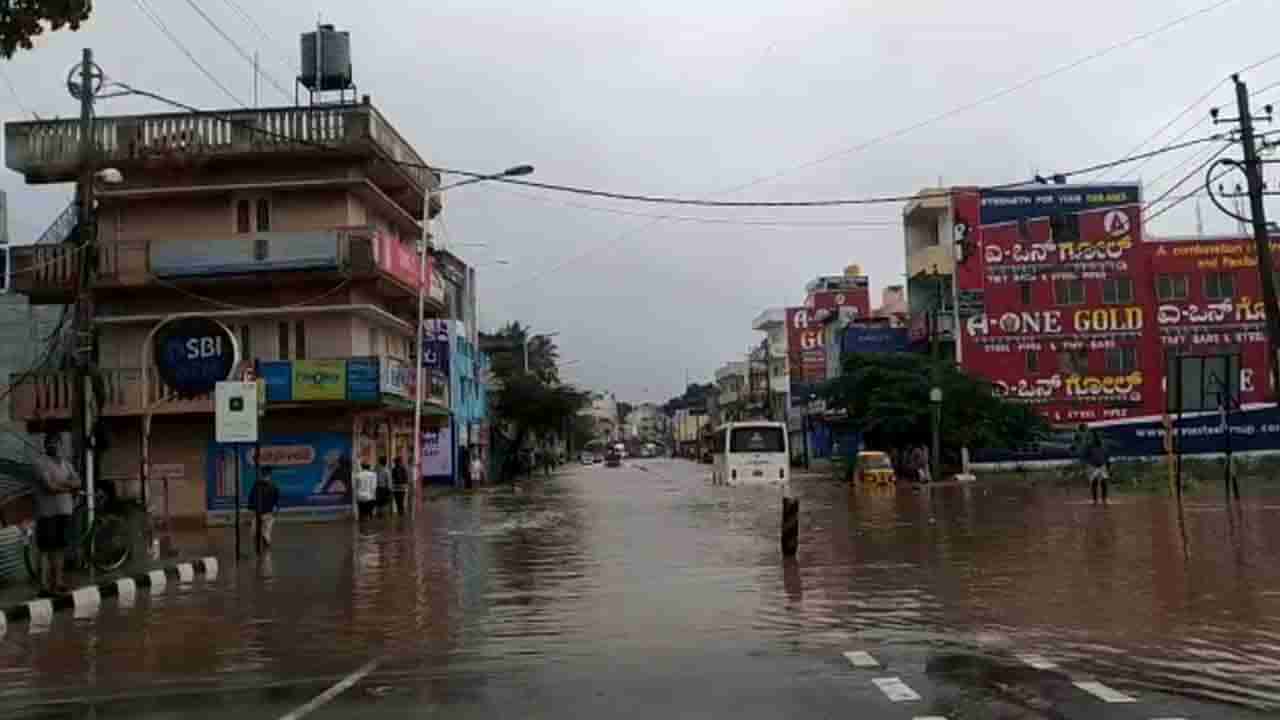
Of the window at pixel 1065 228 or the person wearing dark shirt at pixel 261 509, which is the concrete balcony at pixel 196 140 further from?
the window at pixel 1065 228

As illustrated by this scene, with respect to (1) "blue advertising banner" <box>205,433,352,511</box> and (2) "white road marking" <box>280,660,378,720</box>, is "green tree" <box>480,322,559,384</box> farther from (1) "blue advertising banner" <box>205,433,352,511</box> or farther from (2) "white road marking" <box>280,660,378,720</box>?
(2) "white road marking" <box>280,660,378,720</box>

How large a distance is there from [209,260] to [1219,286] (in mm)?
47353

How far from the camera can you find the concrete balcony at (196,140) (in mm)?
41250

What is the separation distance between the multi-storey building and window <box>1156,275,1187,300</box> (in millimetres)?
39308

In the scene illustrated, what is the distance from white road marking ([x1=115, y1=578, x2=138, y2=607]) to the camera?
1872cm

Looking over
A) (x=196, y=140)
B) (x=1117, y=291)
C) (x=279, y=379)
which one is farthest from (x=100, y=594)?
(x=1117, y=291)

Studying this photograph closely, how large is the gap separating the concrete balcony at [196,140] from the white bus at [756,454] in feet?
60.1

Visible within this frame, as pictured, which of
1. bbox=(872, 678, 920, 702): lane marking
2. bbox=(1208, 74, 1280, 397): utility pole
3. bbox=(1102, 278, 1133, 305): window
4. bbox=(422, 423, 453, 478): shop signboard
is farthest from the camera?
bbox=(422, 423, 453, 478): shop signboard

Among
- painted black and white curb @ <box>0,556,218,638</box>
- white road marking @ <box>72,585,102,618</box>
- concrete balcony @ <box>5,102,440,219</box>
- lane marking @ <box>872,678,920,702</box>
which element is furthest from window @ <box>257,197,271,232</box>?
lane marking @ <box>872,678,920,702</box>

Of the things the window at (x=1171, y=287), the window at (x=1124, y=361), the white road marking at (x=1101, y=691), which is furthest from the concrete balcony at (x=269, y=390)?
the window at (x=1171, y=287)

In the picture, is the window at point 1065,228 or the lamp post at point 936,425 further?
the window at point 1065,228

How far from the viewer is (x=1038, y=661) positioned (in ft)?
34.8

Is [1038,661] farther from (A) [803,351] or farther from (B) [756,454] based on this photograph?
(A) [803,351]

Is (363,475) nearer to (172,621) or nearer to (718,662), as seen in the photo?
(172,621)
